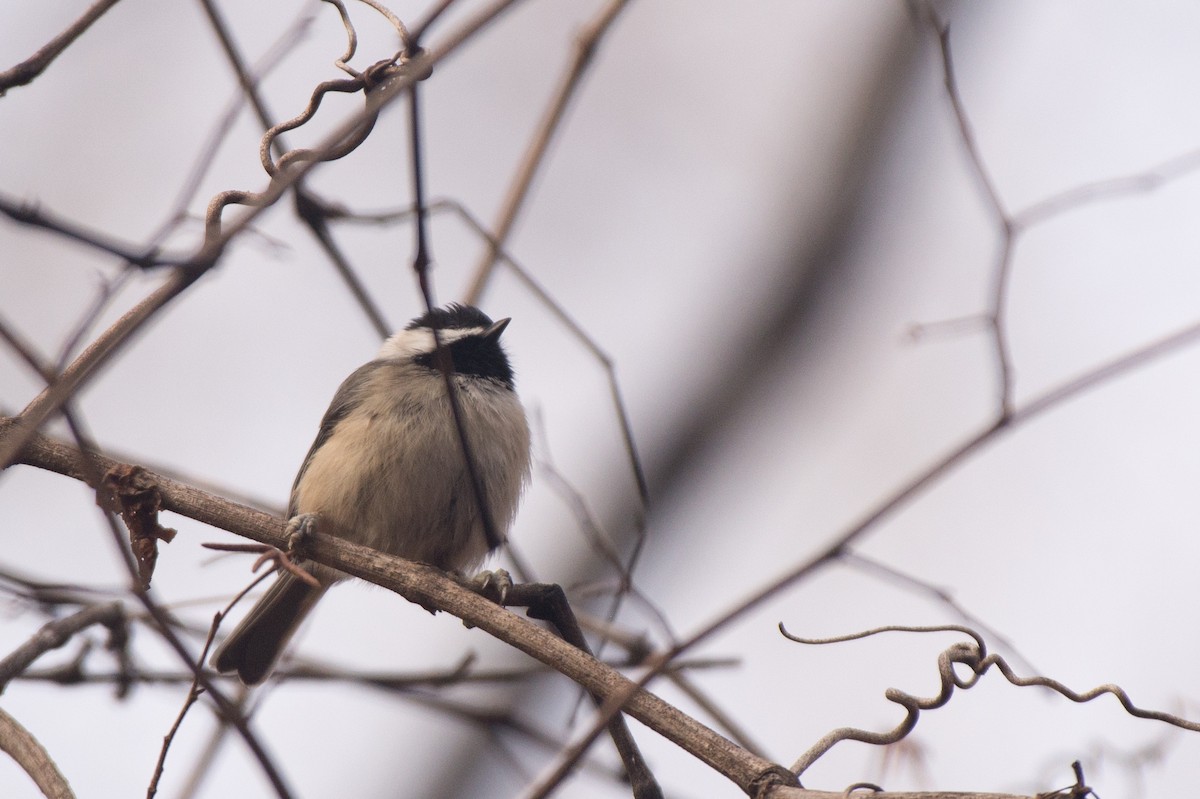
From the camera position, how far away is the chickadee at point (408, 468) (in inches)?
141

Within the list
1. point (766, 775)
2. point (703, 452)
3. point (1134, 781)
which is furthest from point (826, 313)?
point (766, 775)

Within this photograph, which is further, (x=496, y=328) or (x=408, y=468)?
(x=496, y=328)

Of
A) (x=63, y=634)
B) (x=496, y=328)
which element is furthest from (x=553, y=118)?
(x=63, y=634)

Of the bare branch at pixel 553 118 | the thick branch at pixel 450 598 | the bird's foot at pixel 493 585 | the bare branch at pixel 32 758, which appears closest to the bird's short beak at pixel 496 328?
the bare branch at pixel 553 118

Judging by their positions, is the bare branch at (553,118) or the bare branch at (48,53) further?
the bare branch at (553,118)

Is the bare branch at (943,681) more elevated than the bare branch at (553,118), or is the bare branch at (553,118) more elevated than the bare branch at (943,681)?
the bare branch at (553,118)

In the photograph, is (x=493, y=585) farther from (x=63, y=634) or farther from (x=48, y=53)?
(x=48, y=53)

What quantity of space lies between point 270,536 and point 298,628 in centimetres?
193

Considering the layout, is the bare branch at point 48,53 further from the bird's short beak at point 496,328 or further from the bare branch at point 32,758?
the bird's short beak at point 496,328

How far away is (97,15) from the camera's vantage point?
2.20 m

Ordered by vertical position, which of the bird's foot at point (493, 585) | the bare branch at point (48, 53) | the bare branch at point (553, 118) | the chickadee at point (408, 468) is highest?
the bare branch at point (553, 118)

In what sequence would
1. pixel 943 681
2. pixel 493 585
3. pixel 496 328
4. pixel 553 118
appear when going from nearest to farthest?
pixel 943 681 < pixel 493 585 < pixel 553 118 < pixel 496 328

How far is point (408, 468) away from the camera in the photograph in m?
3.57

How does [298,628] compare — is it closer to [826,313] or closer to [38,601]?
[38,601]
